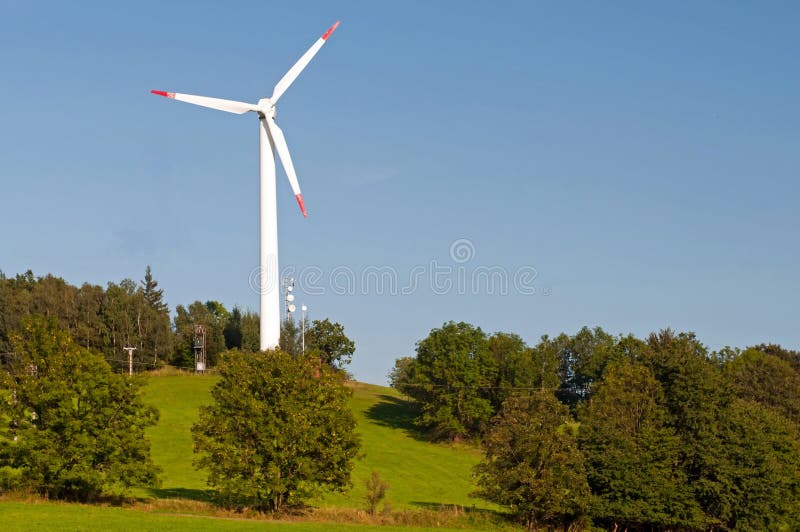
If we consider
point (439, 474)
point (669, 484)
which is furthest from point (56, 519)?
point (439, 474)

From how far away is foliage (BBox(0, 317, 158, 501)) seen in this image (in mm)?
60406

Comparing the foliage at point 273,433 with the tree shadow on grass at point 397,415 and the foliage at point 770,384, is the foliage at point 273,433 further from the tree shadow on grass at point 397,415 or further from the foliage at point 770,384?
the foliage at point 770,384

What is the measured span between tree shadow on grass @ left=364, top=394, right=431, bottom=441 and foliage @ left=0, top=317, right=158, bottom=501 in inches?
2887

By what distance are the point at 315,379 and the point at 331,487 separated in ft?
26.9

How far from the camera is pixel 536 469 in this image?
68688mm

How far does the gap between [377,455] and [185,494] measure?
1618 inches

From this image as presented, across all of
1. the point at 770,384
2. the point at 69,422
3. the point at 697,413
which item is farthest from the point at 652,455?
the point at 770,384

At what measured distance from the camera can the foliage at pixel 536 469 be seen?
222ft

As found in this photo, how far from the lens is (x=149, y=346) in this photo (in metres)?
170

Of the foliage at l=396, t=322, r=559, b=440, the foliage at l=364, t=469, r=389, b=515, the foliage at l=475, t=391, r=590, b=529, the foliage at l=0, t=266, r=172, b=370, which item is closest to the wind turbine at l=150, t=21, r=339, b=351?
the foliage at l=364, t=469, r=389, b=515

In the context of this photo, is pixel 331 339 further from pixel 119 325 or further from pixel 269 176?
pixel 269 176

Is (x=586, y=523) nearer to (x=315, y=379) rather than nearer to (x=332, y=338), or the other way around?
(x=315, y=379)

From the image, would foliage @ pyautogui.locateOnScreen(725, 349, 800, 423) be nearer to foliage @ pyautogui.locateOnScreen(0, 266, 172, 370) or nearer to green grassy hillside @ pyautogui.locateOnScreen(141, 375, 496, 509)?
green grassy hillside @ pyautogui.locateOnScreen(141, 375, 496, 509)

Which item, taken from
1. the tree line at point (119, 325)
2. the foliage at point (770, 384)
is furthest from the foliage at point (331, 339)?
the foliage at point (770, 384)
